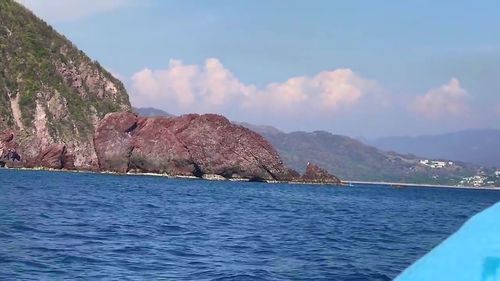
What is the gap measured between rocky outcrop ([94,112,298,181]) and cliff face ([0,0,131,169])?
32.0 feet

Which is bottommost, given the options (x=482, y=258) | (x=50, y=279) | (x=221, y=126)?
(x=50, y=279)

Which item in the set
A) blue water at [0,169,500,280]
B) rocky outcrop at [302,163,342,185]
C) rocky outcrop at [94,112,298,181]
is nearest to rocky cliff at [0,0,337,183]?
rocky outcrop at [94,112,298,181]

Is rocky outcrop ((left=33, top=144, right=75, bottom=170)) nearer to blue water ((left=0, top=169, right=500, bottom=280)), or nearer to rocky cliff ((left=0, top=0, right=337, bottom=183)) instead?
rocky cliff ((left=0, top=0, right=337, bottom=183))

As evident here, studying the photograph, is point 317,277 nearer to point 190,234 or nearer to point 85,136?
point 190,234

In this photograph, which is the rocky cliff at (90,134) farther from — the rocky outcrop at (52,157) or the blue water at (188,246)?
the blue water at (188,246)

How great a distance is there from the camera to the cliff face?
12594cm

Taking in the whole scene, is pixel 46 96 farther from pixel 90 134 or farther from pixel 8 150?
pixel 8 150

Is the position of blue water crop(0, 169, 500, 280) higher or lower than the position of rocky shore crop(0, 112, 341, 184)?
lower

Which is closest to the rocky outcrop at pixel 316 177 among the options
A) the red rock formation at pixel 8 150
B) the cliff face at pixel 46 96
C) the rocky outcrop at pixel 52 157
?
the cliff face at pixel 46 96

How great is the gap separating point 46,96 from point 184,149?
36042 millimetres

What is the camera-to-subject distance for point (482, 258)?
8.92ft

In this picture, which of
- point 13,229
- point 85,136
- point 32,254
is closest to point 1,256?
point 32,254

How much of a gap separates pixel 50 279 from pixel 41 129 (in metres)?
122

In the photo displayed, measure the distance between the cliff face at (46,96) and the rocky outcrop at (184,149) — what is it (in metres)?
9.76
